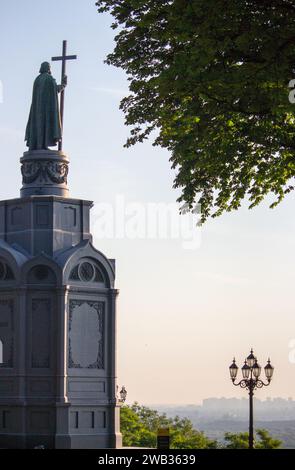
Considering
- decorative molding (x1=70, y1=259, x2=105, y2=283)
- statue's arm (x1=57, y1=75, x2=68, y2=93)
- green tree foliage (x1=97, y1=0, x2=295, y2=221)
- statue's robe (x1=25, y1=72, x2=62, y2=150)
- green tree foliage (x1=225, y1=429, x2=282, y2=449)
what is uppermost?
statue's arm (x1=57, y1=75, x2=68, y2=93)

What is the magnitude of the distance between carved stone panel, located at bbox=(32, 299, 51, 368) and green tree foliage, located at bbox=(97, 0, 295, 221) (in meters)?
9.40

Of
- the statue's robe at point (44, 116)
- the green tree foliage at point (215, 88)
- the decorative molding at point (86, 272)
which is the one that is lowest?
the decorative molding at point (86, 272)

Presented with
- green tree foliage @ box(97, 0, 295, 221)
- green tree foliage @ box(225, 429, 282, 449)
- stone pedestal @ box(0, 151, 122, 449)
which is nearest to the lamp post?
stone pedestal @ box(0, 151, 122, 449)

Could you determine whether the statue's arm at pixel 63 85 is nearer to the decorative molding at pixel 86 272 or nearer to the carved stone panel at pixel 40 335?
the decorative molding at pixel 86 272

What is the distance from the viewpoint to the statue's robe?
42469 millimetres

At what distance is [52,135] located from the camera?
4247 centimetres

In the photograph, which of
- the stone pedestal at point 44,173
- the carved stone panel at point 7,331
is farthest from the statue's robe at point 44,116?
the carved stone panel at point 7,331

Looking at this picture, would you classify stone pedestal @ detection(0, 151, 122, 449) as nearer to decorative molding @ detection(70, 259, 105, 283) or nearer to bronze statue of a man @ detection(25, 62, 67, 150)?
decorative molding @ detection(70, 259, 105, 283)

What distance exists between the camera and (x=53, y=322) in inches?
1591

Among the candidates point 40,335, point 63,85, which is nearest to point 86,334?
point 40,335

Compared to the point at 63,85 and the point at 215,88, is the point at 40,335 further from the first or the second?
the point at 215,88

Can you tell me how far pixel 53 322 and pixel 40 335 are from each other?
0.54m

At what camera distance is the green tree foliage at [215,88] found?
87.7 feet

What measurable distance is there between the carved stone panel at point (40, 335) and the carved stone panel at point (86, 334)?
683mm
